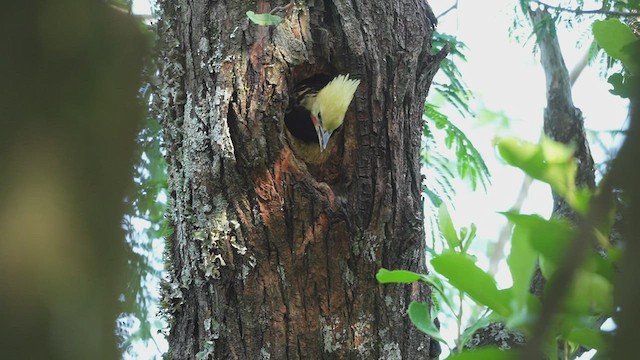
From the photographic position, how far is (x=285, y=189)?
1646 millimetres

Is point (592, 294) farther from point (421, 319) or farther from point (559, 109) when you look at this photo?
point (559, 109)

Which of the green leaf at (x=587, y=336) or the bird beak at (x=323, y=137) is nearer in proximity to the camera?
the green leaf at (x=587, y=336)

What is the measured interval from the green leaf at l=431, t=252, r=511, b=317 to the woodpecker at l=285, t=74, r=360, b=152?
117cm

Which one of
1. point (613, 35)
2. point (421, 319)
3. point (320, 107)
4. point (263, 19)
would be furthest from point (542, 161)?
point (320, 107)

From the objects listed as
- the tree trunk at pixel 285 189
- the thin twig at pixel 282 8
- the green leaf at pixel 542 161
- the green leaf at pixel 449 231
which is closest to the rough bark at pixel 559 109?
the tree trunk at pixel 285 189

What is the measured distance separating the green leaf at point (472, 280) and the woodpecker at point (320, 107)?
1.17 meters

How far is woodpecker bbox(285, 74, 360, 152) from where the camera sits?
1880mm

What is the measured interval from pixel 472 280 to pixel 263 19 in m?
1.19

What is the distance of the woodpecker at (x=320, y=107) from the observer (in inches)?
74.0

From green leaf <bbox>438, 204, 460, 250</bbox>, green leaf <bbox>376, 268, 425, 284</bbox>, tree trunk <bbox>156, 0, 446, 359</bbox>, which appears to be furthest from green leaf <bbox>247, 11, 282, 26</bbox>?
green leaf <bbox>376, 268, 425, 284</bbox>

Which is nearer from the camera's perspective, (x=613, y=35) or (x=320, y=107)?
(x=613, y=35)

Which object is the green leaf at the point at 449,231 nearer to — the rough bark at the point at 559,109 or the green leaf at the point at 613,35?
the green leaf at the point at 613,35

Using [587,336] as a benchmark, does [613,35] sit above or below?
above

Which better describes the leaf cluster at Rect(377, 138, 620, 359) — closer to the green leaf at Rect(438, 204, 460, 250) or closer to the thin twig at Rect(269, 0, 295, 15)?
the green leaf at Rect(438, 204, 460, 250)
